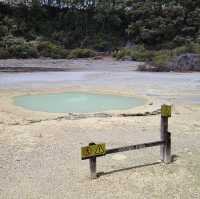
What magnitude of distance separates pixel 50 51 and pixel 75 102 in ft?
72.3

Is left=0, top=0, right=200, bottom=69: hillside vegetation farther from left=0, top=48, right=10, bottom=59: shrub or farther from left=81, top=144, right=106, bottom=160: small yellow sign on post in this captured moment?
left=81, top=144, right=106, bottom=160: small yellow sign on post

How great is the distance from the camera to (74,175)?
564 cm

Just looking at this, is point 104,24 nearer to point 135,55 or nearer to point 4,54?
point 135,55

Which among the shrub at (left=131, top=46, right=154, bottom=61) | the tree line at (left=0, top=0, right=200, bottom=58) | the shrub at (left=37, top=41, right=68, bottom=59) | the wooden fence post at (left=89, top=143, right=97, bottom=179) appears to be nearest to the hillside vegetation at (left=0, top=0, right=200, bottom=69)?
the tree line at (left=0, top=0, right=200, bottom=58)

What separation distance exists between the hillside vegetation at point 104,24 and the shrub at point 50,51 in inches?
4.9

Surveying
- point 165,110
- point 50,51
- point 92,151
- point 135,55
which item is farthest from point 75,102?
point 50,51

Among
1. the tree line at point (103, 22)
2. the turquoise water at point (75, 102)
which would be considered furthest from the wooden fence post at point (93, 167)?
the tree line at point (103, 22)

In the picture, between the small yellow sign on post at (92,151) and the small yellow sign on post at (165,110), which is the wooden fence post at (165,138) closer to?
the small yellow sign on post at (165,110)

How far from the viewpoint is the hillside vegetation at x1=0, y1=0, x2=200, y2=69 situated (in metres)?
37.6

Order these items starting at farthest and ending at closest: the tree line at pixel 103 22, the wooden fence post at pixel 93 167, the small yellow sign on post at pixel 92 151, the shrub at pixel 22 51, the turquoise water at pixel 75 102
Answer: the tree line at pixel 103 22
the shrub at pixel 22 51
the turquoise water at pixel 75 102
the wooden fence post at pixel 93 167
the small yellow sign on post at pixel 92 151

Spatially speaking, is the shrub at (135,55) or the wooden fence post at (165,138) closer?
the wooden fence post at (165,138)

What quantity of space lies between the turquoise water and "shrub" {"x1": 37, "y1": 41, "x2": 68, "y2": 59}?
64.2 feet

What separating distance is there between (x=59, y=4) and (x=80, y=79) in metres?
26.2

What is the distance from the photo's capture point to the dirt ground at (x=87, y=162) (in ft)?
16.8
